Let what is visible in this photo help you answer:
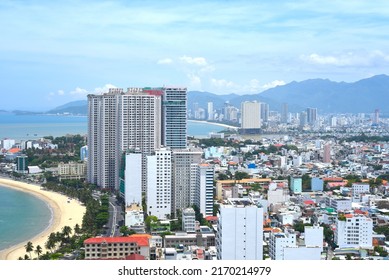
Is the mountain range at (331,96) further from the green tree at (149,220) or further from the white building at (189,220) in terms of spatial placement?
the white building at (189,220)

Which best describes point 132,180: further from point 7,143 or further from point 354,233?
point 7,143

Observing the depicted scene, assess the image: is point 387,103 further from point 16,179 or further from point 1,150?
point 1,150

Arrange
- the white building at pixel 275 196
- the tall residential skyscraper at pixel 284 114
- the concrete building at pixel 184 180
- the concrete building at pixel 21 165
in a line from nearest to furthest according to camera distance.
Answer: the concrete building at pixel 184 180
the white building at pixel 275 196
the concrete building at pixel 21 165
the tall residential skyscraper at pixel 284 114

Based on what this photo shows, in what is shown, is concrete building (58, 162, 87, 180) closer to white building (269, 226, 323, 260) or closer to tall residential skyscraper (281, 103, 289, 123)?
white building (269, 226, 323, 260)

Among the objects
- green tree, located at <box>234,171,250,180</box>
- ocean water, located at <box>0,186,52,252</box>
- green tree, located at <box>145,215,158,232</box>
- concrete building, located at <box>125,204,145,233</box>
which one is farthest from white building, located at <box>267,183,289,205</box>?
ocean water, located at <box>0,186,52,252</box>

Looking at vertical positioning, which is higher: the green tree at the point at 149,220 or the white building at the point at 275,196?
the white building at the point at 275,196

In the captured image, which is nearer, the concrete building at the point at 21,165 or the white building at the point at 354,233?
the white building at the point at 354,233

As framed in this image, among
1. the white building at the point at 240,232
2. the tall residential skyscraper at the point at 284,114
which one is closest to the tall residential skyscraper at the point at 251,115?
the tall residential skyscraper at the point at 284,114
